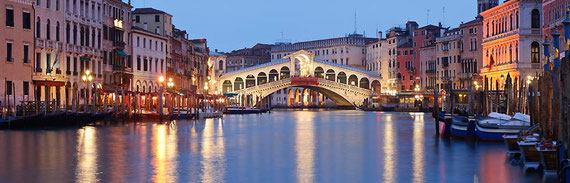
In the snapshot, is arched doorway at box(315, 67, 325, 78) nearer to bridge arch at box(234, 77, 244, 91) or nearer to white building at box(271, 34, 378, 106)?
bridge arch at box(234, 77, 244, 91)

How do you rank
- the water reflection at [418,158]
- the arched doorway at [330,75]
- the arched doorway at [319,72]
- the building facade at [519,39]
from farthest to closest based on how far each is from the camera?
the arched doorway at [319,72] → the arched doorway at [330,75] → the building facade at [519,39] → the water reflection at [418,158]

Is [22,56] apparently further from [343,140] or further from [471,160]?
[471,160]

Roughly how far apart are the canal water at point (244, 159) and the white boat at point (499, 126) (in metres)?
0.51

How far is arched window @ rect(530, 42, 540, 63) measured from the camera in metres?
47.7

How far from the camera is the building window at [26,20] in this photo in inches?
1356

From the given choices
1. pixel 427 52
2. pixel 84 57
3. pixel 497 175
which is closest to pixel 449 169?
pixel 497 175

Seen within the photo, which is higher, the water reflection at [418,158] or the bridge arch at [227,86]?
the bridge arch at [227,86]

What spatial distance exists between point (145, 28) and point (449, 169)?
4141 centimetres

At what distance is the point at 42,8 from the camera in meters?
36.4

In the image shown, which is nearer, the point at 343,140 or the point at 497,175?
the point at 497,175

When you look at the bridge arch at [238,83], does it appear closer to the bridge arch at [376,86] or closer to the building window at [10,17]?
the bridge arch at [376,86]

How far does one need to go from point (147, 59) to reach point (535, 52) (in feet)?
71.6

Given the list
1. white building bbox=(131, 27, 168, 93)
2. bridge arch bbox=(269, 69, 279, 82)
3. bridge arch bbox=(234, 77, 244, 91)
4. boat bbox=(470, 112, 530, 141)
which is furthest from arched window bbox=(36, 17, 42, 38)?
bridge arch bbox=(269, 69, 279, 82)

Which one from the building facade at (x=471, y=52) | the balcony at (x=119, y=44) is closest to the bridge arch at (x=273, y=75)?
the building facade at (x=471, y=52)
